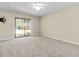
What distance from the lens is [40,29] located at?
10.0 meters

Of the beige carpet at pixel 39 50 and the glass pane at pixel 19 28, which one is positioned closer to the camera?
the beige carpet at pixel 39 50

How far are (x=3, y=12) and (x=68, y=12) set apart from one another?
4.72 meters

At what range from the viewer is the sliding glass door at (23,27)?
8.38m

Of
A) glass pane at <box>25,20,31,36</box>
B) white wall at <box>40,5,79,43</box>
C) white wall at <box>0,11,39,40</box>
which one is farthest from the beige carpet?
glass pane at <box>25,20,31,36</box>

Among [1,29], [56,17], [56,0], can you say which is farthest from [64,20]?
[1,29]

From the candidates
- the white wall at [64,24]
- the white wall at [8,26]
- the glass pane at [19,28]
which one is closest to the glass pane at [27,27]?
the glass pane at [19,28]

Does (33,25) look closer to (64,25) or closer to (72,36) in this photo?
(64,25)

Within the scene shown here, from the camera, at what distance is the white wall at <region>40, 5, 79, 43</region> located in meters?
5.14

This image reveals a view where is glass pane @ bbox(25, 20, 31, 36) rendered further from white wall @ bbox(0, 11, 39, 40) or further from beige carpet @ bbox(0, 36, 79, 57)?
beige carpet @ bbox(0, 36, 79, 57)

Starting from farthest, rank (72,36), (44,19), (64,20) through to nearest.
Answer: (44,19) → (64,20) → (72,36)

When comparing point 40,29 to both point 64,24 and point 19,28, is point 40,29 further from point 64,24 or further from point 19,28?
point 64,24

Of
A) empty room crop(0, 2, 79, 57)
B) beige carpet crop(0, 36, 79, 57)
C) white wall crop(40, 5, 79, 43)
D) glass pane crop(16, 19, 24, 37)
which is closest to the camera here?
beige carpet crop(0, 36, 79, 57)

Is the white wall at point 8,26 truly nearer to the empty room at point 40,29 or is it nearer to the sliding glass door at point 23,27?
the empty room at point 40,29

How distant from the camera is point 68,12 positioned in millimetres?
5652
